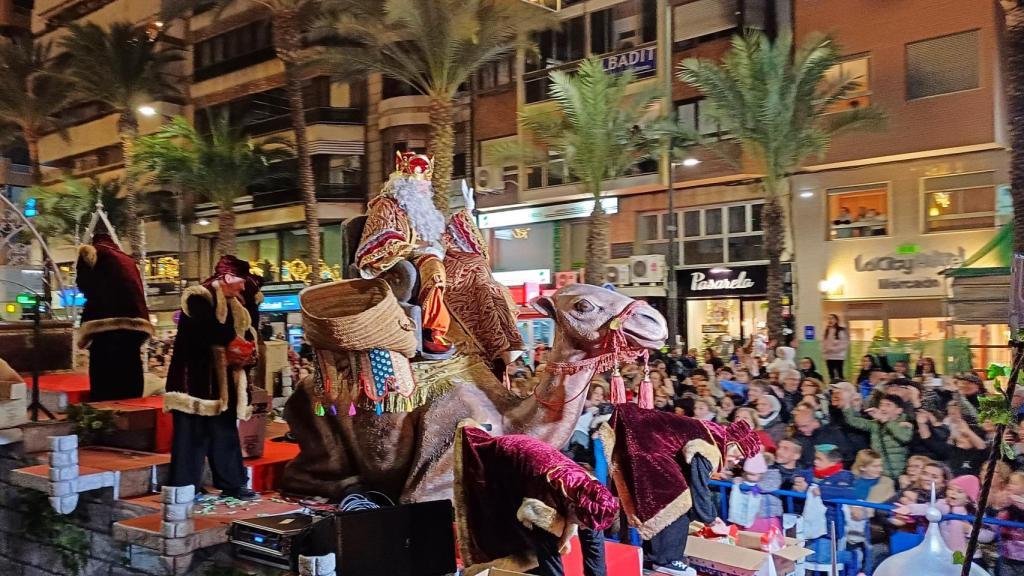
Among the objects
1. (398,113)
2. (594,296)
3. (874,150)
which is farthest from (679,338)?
(594,296)

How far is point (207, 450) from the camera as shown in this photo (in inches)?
189

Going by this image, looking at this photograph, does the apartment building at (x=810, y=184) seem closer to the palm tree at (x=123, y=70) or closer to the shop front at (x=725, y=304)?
the shop front at (x=725, y=304)

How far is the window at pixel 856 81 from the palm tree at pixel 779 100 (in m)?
0.31

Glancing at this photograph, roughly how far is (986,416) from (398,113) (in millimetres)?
10693

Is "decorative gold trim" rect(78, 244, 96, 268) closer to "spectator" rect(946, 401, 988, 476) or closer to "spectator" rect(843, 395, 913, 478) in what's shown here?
"spectator" rect(843, 395, 913, 478)

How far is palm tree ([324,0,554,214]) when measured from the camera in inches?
419

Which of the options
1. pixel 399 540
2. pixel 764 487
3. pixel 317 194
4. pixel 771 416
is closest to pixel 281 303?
→ pixel 317 194

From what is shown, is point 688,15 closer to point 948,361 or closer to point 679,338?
point 679,338

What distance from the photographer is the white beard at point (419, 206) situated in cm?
427

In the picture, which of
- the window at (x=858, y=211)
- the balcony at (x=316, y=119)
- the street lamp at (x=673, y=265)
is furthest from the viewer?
the street lamp at (x=673, y=265)

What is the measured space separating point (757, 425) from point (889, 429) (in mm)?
957

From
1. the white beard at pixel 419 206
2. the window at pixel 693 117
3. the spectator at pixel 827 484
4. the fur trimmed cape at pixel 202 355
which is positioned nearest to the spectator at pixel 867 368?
the spectator at pixel 827 484

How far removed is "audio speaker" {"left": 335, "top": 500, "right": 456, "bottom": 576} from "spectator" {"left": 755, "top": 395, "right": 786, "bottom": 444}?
2812 mm

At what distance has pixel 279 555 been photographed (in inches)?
149
